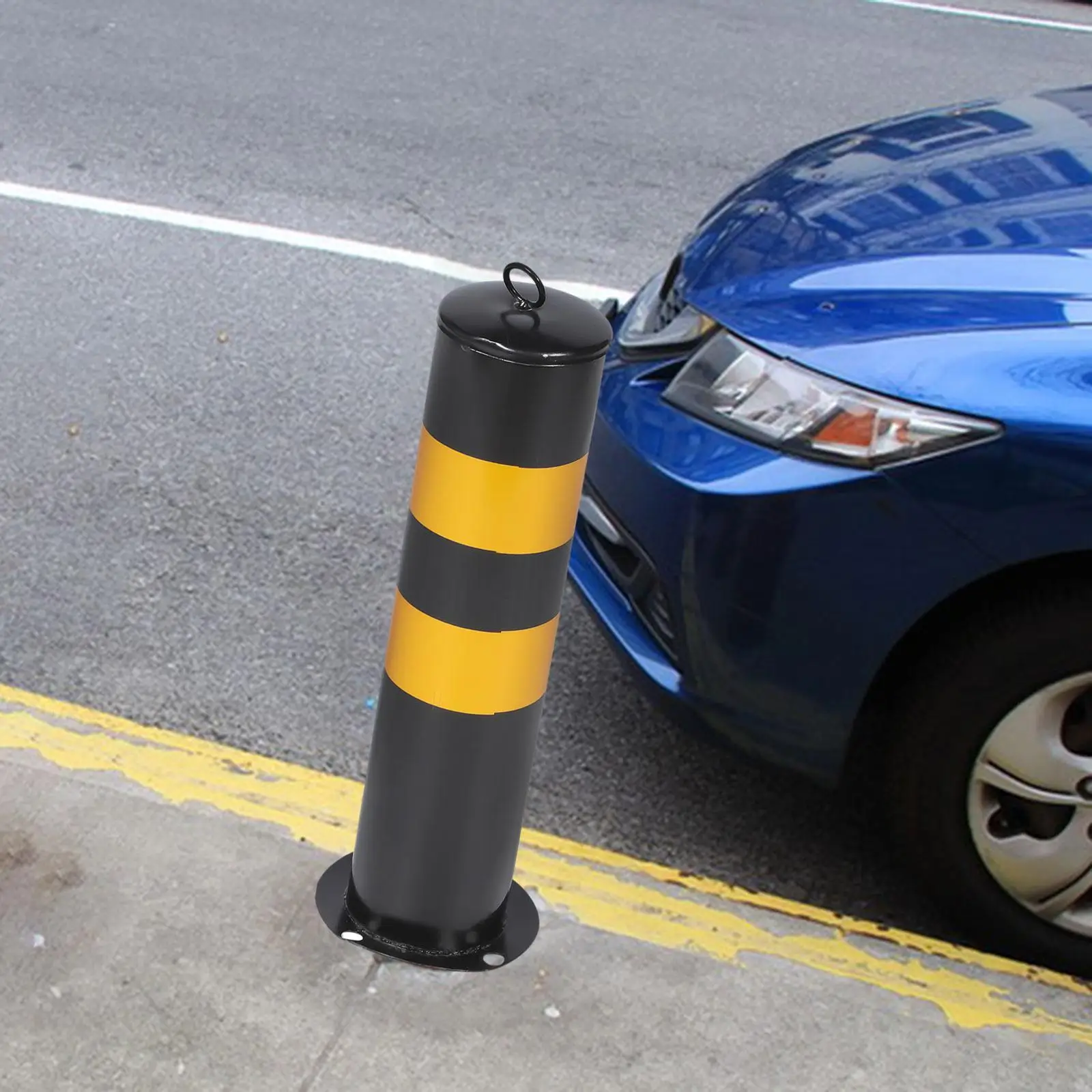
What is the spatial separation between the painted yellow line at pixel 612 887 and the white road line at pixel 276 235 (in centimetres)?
296

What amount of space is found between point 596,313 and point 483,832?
810 mm

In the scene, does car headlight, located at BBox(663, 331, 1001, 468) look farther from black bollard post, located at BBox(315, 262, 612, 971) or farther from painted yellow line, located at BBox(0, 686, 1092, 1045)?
painted yellow line, located at BBox(0, 686, 1092, 1045)

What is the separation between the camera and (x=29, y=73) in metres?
7.58

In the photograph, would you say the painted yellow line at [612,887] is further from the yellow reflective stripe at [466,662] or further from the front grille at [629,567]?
the yellow reflective stripe at [466,662]

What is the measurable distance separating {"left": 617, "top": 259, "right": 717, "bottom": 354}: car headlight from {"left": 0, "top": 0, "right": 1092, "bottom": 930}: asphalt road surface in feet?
2.73

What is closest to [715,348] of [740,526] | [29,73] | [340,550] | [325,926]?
[740,526]

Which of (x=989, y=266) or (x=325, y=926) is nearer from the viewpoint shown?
(x=325, y=926)

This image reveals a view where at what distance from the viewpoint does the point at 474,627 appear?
215cm

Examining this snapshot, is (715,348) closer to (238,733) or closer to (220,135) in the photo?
(238,733)

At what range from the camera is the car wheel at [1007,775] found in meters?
2.52

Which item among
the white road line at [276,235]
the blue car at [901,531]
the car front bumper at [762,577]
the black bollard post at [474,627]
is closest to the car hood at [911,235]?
the blue car at [901,531]

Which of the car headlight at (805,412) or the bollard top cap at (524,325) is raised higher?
the bollard top cap at (524,325)

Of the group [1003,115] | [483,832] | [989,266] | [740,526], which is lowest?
[483,832]

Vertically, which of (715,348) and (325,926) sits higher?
(715,348)
